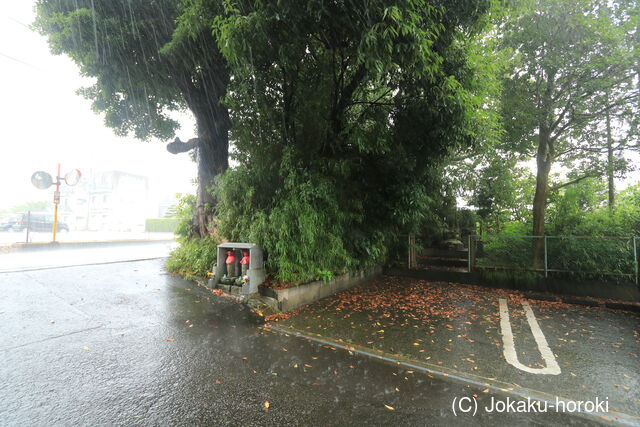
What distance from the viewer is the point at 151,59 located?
609 centimetres

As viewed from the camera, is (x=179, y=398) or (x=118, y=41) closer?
(x=179, y=398)

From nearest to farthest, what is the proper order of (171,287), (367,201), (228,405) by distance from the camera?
(228,405)
(171,287)
(367,201)

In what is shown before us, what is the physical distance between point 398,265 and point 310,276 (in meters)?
3.69

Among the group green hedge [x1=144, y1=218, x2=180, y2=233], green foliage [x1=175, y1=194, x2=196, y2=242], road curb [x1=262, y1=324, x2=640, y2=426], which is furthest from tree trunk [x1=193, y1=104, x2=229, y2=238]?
green hedge [x1=144, y1=218, x2=180, y2=233]

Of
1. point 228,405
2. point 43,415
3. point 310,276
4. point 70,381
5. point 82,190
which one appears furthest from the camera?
point 82,190

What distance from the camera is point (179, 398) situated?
2117 mm

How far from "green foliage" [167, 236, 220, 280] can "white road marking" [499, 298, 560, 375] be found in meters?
5.25

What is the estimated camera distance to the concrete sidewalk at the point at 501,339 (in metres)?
2.46

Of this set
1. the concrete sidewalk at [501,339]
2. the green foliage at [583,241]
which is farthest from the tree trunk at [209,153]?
the green foliage at [583,241]

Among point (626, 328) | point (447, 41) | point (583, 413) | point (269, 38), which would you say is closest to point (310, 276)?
point (583, 413)

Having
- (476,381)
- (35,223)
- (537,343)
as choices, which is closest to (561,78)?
(537,343)

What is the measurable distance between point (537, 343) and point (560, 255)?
3391 mm

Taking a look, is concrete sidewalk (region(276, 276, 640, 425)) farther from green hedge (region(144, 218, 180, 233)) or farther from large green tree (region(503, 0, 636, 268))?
green hedge (region(144, 218, 180, 233))

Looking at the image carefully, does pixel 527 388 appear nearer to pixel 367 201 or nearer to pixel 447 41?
pixel 367 201
